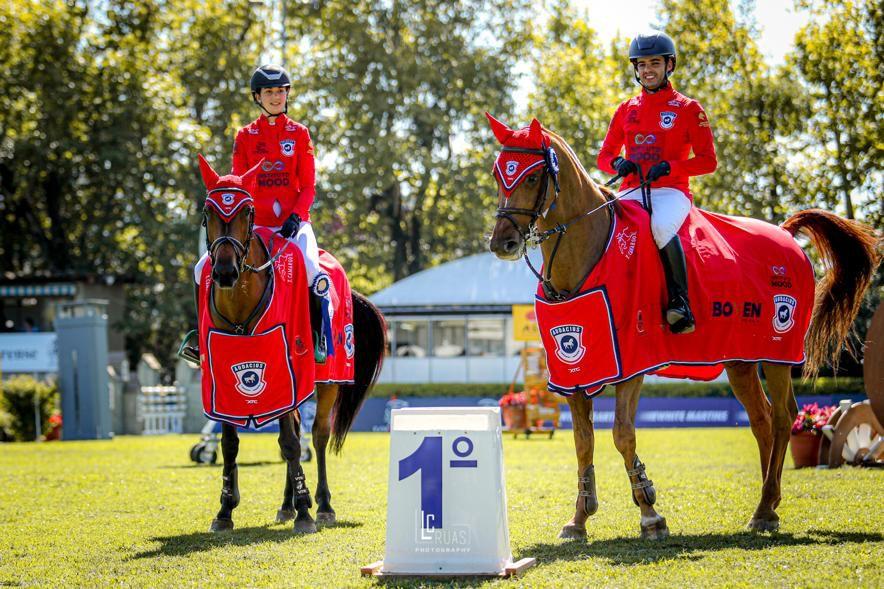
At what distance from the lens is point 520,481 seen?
12.0 metres

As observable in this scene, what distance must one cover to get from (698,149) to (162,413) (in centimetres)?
2296

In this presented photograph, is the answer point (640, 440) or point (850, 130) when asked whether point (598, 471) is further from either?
point (850, 130)

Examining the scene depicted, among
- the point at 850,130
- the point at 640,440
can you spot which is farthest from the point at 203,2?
the point at 640,440

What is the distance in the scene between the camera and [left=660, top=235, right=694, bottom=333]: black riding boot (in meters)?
7.78

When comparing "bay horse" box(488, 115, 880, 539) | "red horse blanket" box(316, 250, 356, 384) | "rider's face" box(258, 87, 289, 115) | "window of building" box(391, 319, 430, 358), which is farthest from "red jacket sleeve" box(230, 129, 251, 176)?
"window of building" box(391, 319, 430, 358)

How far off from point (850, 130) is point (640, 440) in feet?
51.7

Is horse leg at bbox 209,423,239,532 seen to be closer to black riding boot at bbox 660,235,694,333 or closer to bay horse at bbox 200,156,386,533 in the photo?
bay horse at bbox 200,156,386,533

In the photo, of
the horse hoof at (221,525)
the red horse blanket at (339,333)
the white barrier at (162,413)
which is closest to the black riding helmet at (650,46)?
the red horse blanket at (339,333)

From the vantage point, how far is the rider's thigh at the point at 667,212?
7.99 meters

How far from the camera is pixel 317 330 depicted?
9344 millimetres

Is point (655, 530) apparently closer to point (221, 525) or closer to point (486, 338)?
point (221, 525)

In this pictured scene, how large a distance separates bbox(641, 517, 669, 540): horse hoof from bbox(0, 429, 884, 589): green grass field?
17 cm

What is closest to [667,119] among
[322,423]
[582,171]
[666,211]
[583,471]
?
[666,211]

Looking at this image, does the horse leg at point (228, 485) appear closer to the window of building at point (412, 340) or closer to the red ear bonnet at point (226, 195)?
the red ear bonnet at point (226, 195)
